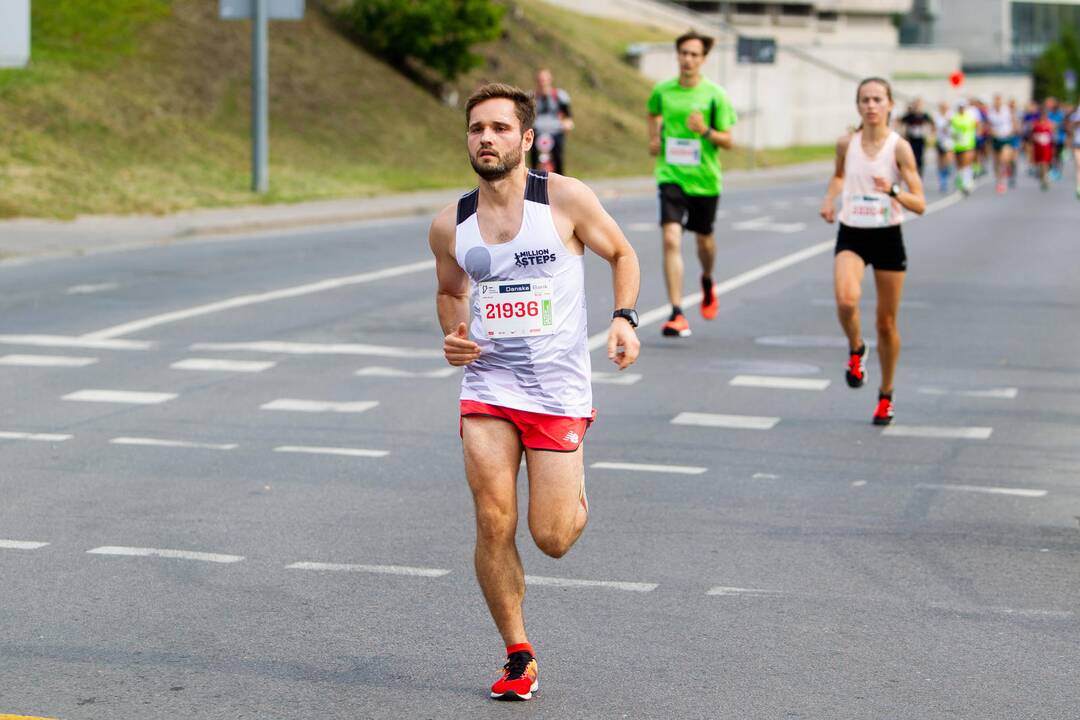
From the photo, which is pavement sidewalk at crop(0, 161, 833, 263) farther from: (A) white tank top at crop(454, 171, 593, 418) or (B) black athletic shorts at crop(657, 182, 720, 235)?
(A) white tank top at crop(454, 171, 593, 418)

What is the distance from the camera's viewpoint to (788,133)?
2621 inches


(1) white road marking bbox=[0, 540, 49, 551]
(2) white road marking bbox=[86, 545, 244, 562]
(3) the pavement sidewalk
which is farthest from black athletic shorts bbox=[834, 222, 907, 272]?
(3) the pavement sidewalk

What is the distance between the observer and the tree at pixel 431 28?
1503 inches

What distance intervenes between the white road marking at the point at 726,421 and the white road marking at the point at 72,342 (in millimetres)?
4397

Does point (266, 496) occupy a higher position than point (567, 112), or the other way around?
point (567, 112)

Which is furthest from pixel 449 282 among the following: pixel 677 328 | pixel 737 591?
pixel 677 328

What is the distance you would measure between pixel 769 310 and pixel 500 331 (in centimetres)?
Answer: 1100

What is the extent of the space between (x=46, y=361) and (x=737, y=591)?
711cm

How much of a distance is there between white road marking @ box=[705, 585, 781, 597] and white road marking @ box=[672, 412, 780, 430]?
3.72m

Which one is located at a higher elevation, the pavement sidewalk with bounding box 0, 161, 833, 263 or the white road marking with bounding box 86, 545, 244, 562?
the pavement sidewalk with bounding box 0, 161, 833, 263

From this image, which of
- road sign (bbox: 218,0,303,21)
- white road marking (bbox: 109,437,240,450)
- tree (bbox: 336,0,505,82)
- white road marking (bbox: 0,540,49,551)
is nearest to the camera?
white road marking (bbox: 0,540,49,551)

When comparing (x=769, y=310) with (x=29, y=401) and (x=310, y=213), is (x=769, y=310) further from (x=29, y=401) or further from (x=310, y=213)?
(x=310, y=213)

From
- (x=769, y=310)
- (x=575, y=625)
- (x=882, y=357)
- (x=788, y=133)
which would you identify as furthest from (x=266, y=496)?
(x=788, y=133)

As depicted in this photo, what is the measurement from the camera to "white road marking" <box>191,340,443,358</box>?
1351cm
